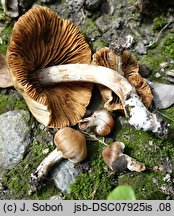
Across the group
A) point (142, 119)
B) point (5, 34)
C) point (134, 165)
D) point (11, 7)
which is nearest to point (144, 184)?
point (134, 165)

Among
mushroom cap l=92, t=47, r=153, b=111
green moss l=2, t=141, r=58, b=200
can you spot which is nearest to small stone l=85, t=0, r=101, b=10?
mushroom cap l=92, t=47, r=153, b=111

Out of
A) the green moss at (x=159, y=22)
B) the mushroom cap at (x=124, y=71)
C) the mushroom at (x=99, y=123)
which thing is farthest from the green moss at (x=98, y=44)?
the mushroom at (x=99, y=123)

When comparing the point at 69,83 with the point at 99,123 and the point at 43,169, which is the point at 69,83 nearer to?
the point at 99,123

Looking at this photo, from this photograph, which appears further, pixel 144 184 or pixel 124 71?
pixel 124 71

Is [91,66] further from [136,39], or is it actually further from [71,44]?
[136,39]

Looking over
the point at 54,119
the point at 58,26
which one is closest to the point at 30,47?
the point at 58,26

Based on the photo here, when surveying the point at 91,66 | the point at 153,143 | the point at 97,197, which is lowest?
the point at 97,197

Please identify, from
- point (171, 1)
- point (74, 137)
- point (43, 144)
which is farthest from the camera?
point (171, 1)
